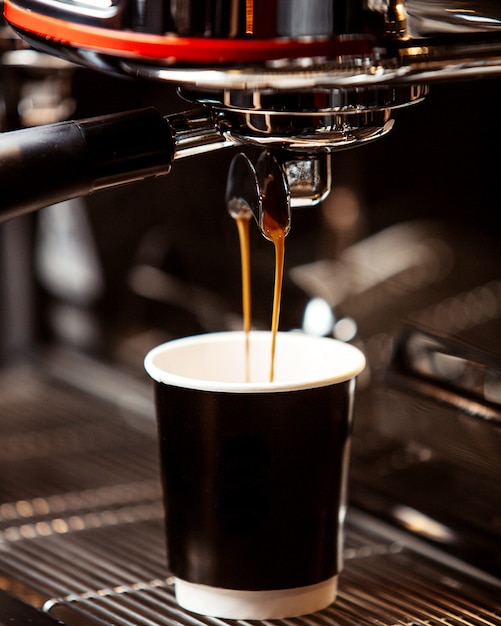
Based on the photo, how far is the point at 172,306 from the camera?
829 mm

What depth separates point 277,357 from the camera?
535 millimetres

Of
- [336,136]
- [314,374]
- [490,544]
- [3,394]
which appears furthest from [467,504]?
[3,394]

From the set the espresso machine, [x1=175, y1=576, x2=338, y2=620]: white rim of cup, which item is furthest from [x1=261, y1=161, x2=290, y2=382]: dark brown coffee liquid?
[x1=175, y1=576, x2=338, y2=620]: white rim of cup

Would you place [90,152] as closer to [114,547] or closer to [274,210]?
[274,210]

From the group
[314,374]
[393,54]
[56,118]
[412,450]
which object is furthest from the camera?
[56,118]

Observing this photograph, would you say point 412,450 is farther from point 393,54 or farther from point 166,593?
point 393,54

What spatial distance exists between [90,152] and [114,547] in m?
0.26

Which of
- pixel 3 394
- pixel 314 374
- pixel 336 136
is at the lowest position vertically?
pixel 3 394

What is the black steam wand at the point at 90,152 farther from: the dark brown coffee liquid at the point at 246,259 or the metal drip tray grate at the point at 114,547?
the metal drip tray grate at the point at 114,547

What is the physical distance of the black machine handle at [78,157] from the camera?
0.40 m

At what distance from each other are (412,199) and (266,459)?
273 mm

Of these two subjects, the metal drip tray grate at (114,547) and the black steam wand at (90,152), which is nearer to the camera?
the black steam wand at (90,152)

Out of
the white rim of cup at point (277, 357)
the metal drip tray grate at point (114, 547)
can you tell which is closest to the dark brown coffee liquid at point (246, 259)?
the white rim of cup at point (277, 357)

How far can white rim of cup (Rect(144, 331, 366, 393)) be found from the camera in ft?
1.52
